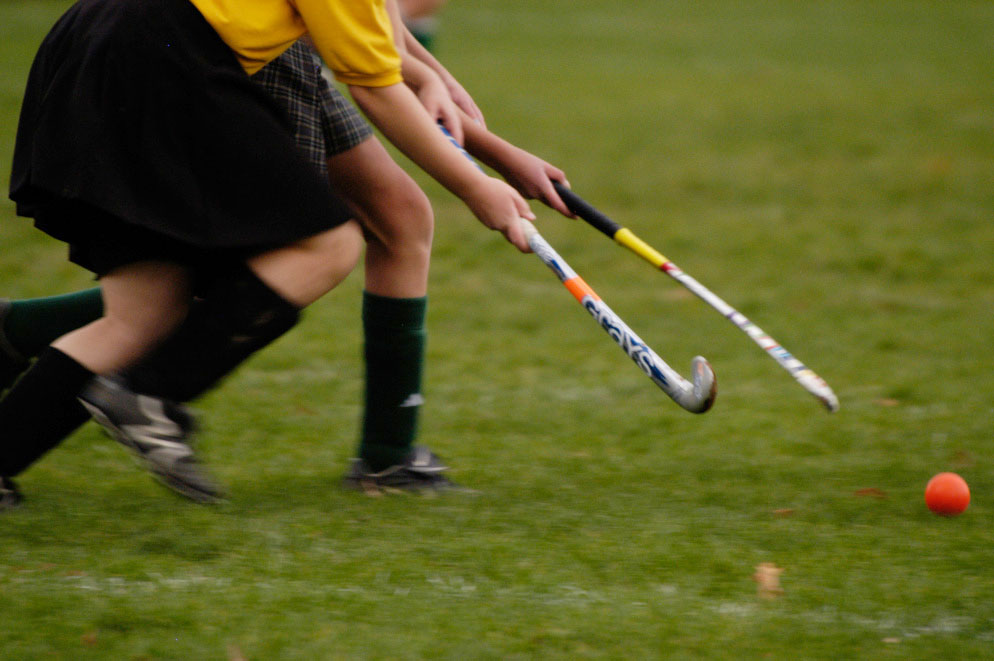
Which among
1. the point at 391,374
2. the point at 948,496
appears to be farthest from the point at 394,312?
the point at 948,496

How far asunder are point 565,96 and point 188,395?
847 cm

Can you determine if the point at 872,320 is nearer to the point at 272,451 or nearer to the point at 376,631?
the point at 272,451

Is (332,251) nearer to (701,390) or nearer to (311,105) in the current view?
(311,105)

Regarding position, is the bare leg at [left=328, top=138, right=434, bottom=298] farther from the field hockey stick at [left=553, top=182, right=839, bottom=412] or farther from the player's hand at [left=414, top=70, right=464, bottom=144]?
the field hockey stick at [left=553, top=182, right=839, bottom=412]

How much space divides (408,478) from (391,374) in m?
0.24

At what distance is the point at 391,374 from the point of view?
2682 mm

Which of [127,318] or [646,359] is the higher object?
[646,359]

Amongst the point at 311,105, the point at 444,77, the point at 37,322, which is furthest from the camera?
the point at 444,77

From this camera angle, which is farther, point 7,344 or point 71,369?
point 7,344

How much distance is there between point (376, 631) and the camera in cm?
194

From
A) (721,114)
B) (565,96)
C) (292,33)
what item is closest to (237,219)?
(292,33)

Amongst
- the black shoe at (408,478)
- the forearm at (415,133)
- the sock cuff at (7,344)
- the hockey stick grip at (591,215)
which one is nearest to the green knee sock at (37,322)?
the sock cuff at (7,344)

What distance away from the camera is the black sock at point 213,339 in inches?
88.7

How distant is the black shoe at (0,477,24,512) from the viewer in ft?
7.79
